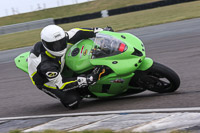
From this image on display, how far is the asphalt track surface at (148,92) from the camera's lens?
5195 mm

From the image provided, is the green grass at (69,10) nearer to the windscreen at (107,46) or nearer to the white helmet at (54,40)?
the windscreen at (107,46)

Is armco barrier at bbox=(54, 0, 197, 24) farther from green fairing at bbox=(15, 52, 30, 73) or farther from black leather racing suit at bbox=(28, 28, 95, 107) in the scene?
black leather racing suit at bbox=(28, 28, 95, 107)

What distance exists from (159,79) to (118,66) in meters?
0.66

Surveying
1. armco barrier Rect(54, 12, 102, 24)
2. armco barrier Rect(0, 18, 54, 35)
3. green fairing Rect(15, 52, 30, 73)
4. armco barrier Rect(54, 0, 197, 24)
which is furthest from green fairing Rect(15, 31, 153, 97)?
armco barrier Rect(0, 18, 54, 35)

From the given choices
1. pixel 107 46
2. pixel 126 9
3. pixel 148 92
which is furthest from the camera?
pixel 126 9

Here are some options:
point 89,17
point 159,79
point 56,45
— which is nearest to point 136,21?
point 89,17

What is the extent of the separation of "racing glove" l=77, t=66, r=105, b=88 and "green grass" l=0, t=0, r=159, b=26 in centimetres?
3187

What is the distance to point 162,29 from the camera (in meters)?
13.9

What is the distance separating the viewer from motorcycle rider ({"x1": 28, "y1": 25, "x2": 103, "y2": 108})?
5207 millimetres

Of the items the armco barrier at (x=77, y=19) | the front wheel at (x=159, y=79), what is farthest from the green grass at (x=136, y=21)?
the front wheel at (x=159, y=79)

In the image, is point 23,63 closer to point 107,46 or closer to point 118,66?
point 107,46

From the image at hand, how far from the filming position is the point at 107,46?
17.2 feet

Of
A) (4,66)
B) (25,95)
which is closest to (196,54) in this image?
(25,95)

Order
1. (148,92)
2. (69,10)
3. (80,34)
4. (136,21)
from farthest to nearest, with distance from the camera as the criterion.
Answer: (69,10), (136,21), (148,92), (80,34)
